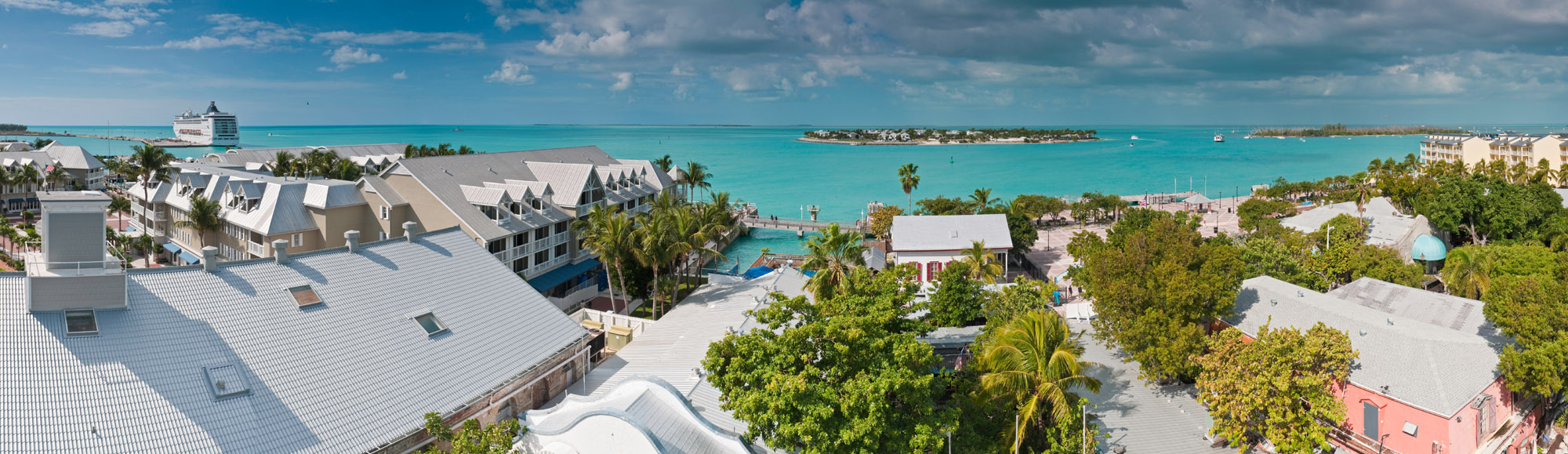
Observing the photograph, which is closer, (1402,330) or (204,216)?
(1402,330)

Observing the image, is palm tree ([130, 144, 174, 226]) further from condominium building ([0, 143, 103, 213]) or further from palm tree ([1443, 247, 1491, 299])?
palm tree ([1443, 247, 1491, 299])

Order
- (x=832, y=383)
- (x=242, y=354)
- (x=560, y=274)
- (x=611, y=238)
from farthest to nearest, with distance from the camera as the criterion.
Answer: (x=560, y=274)
(x=611, y=238)
(x=242, y=354)
(x=832, y=383)

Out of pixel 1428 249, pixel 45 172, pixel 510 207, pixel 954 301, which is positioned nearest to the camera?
pixel 954 301

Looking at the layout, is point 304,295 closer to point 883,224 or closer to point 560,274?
point 560,274

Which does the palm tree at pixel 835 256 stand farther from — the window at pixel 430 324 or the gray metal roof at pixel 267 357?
the window at pixel 430 324

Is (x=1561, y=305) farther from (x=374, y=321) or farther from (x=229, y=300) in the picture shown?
(x=229, y=300)

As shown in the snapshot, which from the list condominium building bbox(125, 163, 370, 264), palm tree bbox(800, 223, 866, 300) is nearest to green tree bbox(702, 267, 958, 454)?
palm tree bbox(800, 223, 866, 300)

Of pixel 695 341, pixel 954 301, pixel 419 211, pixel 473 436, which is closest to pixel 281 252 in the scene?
pixel 473 436

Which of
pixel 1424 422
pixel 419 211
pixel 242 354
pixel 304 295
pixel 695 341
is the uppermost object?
pixel 419 211
